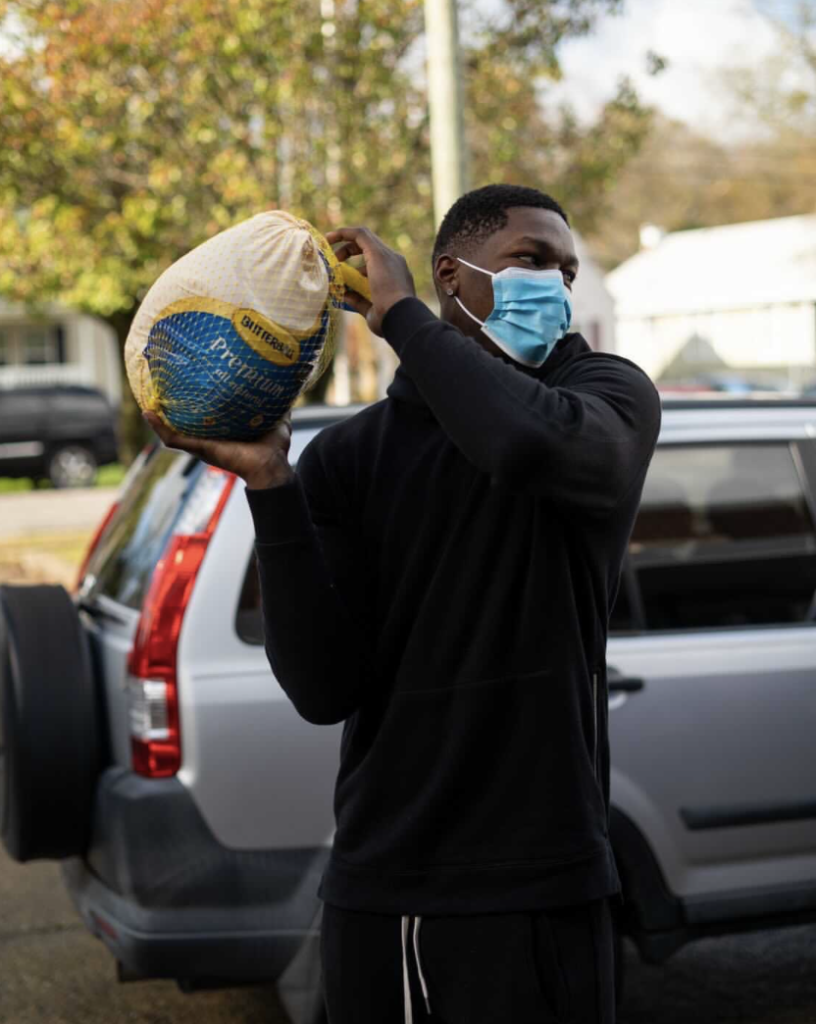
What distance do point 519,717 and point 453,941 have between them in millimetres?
324

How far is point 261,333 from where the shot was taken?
6.52 ft

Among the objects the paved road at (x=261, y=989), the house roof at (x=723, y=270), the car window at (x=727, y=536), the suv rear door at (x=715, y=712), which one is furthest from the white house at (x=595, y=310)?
the house roof at (x=723, y=270)

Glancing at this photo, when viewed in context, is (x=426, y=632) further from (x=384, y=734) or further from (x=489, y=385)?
(x=489, y=385)

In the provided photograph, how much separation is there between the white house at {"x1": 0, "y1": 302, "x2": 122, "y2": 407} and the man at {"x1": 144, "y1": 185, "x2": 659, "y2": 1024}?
42144 mm

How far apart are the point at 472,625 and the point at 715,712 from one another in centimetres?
213

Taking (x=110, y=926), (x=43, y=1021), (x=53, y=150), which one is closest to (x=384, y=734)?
(x=110, y=926)

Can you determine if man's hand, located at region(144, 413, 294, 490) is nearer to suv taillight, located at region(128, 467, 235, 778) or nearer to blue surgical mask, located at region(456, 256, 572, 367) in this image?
blue surgical mask, located at region(456, 256, 572, 367)

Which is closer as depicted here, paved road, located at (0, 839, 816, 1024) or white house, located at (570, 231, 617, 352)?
paved road, located at (0, 839, 816, 1024)

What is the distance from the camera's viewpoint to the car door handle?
3982 millimetres

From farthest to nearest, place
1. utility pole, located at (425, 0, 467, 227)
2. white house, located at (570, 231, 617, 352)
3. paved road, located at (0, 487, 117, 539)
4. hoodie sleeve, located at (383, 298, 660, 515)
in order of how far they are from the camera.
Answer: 1. paved road, located at (0, 487, 117, 539)
2. white house, located at (570, 231, 617, 352)
3. utility pole, located at (425, 0, 467, 227)
4. hoodie sleeve, located at (383, 298, 660, 515)

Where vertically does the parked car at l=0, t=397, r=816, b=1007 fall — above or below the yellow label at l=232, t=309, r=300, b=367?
below

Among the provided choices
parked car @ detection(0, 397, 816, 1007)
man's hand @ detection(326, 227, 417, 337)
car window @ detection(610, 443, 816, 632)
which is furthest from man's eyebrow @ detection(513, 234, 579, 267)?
car window @ detection(610, 443, 816, 632)

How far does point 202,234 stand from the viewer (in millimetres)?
9703

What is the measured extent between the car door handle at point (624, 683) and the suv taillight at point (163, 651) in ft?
3.75
